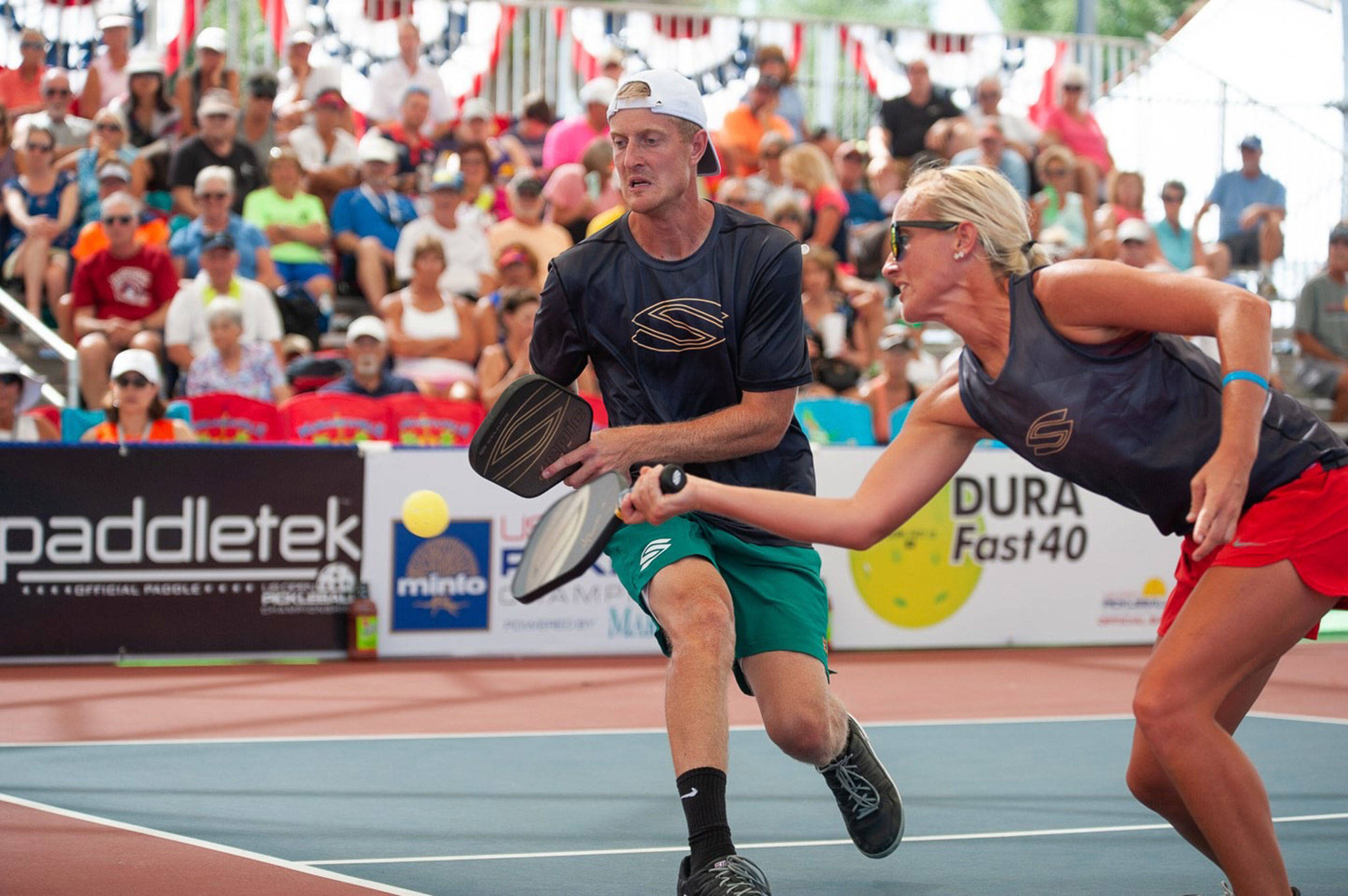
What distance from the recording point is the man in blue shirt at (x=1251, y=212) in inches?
653

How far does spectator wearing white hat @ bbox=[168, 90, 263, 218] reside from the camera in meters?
12.0

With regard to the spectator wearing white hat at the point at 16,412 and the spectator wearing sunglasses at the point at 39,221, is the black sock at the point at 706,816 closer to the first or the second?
the spectator wearing white hat at the point at 16,412

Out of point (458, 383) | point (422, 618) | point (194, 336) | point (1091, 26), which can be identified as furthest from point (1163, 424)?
point (1091, 26)

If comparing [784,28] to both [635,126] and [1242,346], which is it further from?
[1242,346]

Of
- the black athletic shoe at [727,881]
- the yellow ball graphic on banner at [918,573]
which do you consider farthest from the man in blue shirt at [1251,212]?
the black athletic shoe at [727,881]

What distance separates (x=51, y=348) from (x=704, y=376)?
7.92 metres

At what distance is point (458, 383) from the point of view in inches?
430

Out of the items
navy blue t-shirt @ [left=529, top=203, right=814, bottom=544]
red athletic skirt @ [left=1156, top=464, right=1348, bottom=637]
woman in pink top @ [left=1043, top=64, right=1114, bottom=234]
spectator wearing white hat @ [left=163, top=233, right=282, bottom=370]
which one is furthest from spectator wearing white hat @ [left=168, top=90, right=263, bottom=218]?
red athletic skirt @ [left=1156, top=464, right=1348, bottom=637]

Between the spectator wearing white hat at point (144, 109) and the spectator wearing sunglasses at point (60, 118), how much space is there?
309mm

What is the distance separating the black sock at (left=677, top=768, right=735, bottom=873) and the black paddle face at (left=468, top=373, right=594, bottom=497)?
3.03 ft

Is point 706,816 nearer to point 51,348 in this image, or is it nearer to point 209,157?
point 51,348

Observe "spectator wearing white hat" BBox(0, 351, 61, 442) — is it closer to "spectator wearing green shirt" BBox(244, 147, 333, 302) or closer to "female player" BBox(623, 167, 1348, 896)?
"spectator wearing green shirt" BBox(244, 147, 333, 302)

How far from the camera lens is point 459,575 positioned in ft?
Answer: 32.0

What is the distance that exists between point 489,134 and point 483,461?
9735mm
